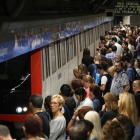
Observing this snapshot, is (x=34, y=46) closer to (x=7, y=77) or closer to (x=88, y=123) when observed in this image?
(x=7, y=77)

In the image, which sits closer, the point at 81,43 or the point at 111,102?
the point at 111,102

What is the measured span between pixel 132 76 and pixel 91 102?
3247mm

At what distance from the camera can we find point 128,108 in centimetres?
582

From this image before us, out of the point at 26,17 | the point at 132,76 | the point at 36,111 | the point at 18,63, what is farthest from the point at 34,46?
the point at 132,76

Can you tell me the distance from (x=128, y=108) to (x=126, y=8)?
14555mm

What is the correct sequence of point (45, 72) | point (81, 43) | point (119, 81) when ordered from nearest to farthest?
point (119, 81) → point (45, 72) → point (81, 43)

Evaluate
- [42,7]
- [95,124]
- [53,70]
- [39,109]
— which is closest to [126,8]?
[53,70]

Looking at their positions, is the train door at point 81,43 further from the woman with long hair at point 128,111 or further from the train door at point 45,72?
the woman with long hair at point 128,111

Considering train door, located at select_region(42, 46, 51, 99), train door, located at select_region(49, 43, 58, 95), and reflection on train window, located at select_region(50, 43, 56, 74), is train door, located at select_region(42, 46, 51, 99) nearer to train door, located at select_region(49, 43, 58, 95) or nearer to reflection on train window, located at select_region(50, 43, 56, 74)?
train door, located at select_region(49, 43, 58, 95)

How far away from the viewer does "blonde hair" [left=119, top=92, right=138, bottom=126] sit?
227 inches

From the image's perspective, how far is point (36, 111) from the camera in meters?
5.73

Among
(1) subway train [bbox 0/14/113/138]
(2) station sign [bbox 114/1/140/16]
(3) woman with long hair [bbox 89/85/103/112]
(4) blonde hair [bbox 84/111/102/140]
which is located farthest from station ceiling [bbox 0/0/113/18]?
(2) station sign [bbox 114/1/140/16]

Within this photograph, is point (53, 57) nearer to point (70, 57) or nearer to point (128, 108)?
point (70, 57)

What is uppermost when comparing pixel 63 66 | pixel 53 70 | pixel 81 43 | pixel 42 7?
pixel 42 7
